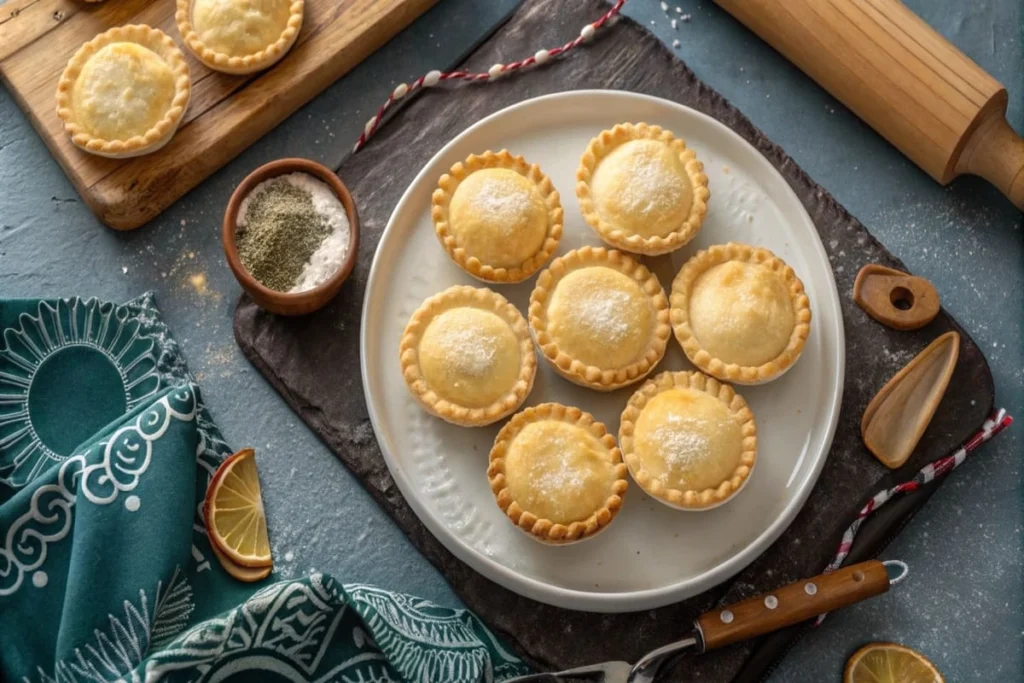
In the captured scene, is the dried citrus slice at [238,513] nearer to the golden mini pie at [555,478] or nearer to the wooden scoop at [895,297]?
the golden mini pie at [555,478]

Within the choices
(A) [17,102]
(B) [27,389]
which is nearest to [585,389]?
(B) [27,389]

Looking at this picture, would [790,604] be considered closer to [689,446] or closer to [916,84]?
[689,446]

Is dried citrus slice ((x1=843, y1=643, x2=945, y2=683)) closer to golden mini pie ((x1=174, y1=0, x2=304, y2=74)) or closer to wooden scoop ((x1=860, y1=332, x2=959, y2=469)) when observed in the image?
wooden scoop ((x1=860, y1=332, x2=959, y2=469))

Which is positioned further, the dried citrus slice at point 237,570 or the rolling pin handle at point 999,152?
the rolling pin handle at point 999,152

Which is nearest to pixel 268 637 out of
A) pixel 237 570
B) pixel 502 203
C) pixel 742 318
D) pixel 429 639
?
pixel 237 570

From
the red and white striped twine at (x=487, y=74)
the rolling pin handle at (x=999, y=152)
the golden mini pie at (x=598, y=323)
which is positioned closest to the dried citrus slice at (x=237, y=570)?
the golden mini pie at (x=598, y=323)

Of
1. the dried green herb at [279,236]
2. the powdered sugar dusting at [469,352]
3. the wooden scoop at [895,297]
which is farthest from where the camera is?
the wooden scoop at [895,297]

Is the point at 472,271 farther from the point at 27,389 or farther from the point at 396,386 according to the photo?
the point at 27,389

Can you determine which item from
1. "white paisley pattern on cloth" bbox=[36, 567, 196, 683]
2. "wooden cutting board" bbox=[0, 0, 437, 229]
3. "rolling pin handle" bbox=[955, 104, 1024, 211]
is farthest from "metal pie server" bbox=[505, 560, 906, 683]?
"wooden cutting board" bbox=[0, 0, 437, 229]
